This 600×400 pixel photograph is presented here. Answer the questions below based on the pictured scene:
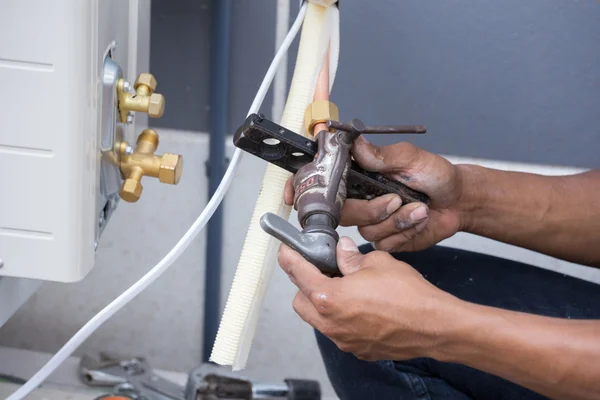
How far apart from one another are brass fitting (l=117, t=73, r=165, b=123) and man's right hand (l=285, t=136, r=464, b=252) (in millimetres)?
143

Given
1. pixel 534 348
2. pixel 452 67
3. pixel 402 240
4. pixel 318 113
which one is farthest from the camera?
pixel 452 67

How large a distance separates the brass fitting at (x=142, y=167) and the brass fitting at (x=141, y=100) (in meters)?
0.04

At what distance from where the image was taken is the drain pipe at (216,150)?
100 cm

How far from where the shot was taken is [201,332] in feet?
3.84

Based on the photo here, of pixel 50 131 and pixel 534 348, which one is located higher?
pixel 50 131

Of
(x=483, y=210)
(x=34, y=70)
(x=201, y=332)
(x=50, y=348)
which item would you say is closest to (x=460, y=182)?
(x=483, y=210)

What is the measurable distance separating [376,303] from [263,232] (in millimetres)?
164

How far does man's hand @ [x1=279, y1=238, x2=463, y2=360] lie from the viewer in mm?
561

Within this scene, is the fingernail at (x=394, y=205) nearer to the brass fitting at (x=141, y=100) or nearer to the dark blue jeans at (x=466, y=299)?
the dark blue jeans at (x=466, y=299)

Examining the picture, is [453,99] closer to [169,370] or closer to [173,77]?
[173,77]

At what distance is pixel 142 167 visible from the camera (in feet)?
2.41

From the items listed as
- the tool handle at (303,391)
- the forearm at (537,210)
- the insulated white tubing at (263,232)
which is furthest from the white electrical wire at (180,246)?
the tool handle at (303,391)

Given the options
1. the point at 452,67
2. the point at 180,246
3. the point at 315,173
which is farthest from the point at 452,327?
the point at 452,67

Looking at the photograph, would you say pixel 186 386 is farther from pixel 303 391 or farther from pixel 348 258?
pixel 348 258
